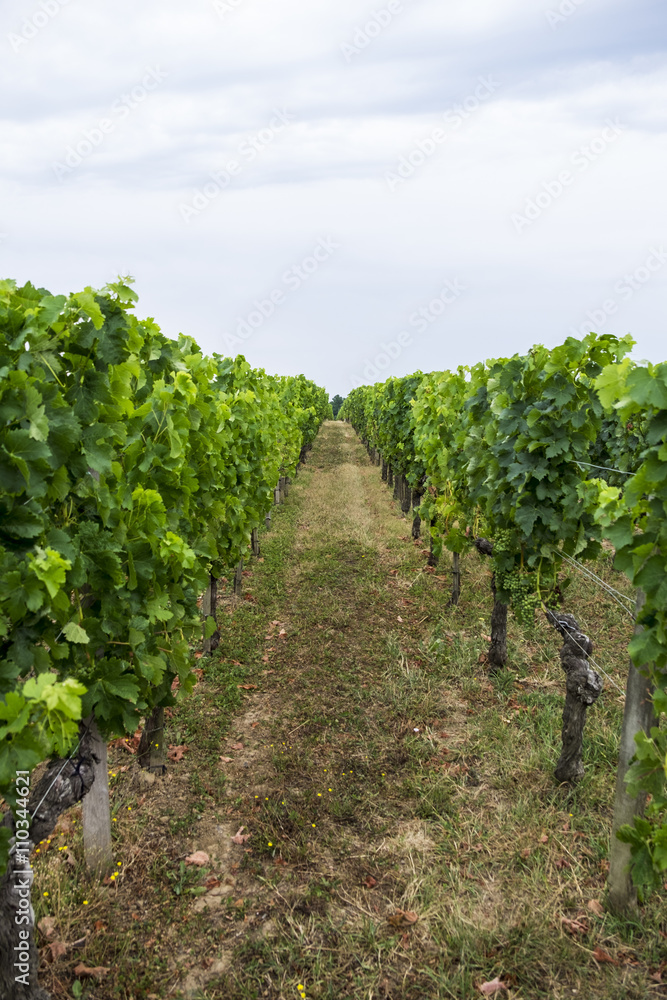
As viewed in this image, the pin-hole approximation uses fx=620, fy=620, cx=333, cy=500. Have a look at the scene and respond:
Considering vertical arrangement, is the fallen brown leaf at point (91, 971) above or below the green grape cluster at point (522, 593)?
below

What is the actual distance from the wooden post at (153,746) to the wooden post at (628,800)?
3571 millimetres

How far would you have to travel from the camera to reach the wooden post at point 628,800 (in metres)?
3.88

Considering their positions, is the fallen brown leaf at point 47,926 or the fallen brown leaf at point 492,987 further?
the fallen brown leaf at point 47,926

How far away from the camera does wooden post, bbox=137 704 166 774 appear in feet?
17.6

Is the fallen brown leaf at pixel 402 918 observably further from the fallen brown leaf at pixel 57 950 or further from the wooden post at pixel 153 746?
the wooden post at pixel 153 746

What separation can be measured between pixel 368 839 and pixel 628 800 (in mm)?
1886

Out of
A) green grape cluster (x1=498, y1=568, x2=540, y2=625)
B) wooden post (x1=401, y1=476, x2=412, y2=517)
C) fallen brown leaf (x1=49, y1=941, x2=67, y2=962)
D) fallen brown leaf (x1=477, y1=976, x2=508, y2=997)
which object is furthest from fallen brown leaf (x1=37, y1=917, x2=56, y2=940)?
wooden post (x1=401, y1=476, x2=412, y2=517)

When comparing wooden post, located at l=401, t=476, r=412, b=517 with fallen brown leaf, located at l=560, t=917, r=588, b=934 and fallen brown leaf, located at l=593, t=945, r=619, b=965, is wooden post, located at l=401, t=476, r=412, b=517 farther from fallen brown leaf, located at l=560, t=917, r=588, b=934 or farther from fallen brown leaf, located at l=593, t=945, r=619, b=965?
fallen brown leaf, located at l=593, t=945, r=619, b=965

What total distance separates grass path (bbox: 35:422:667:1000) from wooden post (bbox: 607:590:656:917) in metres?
0.14

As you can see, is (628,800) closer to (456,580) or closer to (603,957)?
(603,957)

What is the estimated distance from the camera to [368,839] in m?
4.69

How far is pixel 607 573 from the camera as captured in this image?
1070 cm

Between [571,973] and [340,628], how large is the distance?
17.5 feet
